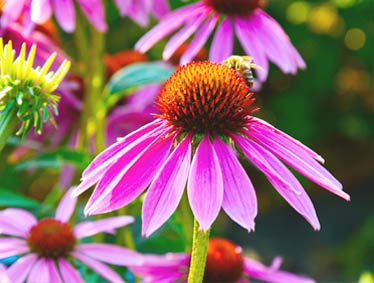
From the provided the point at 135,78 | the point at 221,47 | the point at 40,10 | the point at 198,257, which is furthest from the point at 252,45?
the point at 198,257

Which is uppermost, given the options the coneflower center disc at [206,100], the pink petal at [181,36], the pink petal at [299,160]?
the pink petal at [181,36]

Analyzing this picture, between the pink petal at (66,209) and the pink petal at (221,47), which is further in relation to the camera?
the pink petal at (221,47)

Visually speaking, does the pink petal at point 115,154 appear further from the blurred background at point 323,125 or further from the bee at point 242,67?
the blurred background at point 323,125

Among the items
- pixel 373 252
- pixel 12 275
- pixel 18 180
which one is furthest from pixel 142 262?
pixel 373 252

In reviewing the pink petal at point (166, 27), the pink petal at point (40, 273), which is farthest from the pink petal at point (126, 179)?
the pink petal at point (166, 27)

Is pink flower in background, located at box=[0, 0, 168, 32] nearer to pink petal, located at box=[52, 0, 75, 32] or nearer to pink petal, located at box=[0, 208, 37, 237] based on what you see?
pink petal, located at box=[52, 0, 75, 32]

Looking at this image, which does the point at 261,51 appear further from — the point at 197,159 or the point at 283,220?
the point at 283,220
